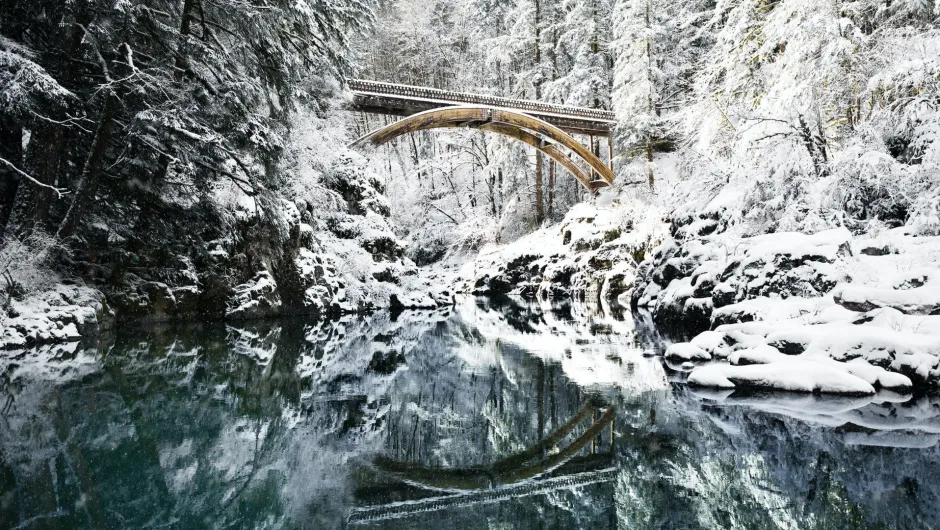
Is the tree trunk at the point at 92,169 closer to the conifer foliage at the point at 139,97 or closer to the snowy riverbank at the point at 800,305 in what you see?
the conifer foliage at the point at 139,97

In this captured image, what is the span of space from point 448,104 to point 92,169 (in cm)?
1507

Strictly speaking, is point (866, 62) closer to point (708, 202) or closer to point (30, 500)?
point (708, 202)

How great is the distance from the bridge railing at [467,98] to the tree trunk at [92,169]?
9965 millimetres

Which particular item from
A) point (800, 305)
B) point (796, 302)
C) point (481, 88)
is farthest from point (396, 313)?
point (481, 88)

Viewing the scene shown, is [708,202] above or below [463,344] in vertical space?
above

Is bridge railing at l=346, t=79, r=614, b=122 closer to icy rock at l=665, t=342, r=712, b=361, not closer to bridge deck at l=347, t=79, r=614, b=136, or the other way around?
bridge deck at l=347, t=79, r=614, b=136

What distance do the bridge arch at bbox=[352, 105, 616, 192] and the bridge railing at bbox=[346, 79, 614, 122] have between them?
59 centimetres

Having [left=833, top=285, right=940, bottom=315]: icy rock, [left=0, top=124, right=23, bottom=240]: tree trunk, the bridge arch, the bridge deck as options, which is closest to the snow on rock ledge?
[left=0, top=124, right=23, bottom=240]: tree trunk

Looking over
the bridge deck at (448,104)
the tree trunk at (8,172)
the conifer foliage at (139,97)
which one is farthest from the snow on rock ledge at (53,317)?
the bridge deck at (448,104)

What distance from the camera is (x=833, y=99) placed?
10.9 meters

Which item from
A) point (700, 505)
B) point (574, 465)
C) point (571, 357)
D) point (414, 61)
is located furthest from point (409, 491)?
point (414, 61)

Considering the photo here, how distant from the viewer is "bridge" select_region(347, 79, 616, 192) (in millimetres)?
21078

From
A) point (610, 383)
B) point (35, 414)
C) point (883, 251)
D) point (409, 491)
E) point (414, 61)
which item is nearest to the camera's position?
point (409, 491)

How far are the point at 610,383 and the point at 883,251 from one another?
15.3 feet
